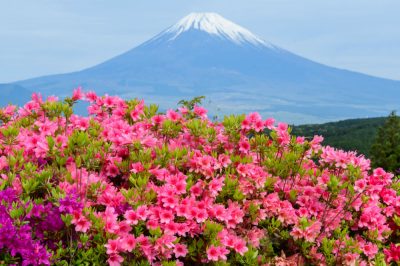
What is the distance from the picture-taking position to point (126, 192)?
4754mm

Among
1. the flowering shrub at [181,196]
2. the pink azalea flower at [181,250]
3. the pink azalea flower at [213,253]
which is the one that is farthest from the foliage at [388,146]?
the pink azalea flower at [181,250]

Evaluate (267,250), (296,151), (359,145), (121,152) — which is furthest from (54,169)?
(359,145)

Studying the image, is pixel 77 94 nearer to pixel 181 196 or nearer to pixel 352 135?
pixel 181 196

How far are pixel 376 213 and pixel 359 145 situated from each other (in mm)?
60971

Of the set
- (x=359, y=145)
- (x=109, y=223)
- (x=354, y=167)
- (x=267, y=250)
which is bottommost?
(x=359, y=145)

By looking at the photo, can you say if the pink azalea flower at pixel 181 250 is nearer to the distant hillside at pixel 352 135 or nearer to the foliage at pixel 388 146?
the foliage at pixel 388 146

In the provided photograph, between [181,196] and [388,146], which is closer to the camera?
[181,196]

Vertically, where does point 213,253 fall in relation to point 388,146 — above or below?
above

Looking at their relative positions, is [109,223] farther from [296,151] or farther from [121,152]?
[296,151]

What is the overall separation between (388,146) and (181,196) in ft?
112

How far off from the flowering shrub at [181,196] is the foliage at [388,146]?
30665 mm

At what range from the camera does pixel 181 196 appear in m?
5.01

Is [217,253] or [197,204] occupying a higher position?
[197,204]

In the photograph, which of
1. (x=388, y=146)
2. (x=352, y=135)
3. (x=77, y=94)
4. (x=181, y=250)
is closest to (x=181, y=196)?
(x=181, y=250)
